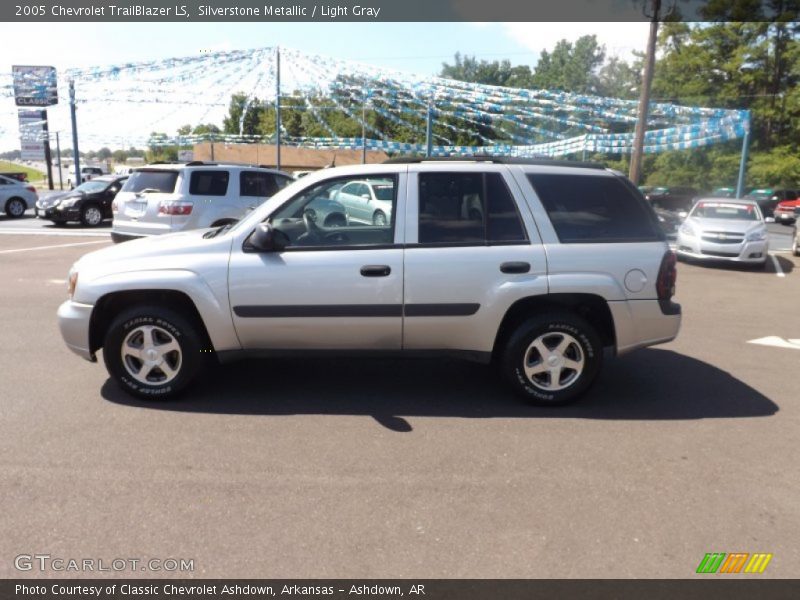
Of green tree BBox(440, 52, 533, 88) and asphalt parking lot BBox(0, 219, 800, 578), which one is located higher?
green tree BBox(440, 52, 533, 88)

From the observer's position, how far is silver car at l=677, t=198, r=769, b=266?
41.6ft

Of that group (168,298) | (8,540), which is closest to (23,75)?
(168,298)

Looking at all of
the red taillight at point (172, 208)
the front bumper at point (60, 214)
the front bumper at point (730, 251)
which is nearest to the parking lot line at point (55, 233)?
the front bumper at point (60, 214)

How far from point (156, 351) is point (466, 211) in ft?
8.34

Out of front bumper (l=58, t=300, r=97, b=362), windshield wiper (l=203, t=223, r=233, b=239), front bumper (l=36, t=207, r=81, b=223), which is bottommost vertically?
front bumper (l=36, t=207, r=81, b=223)

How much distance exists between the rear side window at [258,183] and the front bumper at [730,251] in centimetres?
865

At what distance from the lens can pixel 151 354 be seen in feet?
15.3

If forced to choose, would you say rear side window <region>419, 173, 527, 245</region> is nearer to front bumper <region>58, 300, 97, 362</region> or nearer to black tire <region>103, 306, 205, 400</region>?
black tire <region>103, 306, 205, 400</region>

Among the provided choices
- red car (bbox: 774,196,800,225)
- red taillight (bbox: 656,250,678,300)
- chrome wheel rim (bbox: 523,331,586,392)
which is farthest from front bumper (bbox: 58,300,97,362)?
red car (bbox: 774,196,800,225)

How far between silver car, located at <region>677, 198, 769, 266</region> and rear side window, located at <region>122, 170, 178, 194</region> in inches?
409

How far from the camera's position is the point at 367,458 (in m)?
3.89

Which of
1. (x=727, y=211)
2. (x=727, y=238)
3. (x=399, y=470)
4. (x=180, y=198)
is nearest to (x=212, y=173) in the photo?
(x=180, y=198)

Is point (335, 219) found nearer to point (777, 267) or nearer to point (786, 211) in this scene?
point (777, 267)
